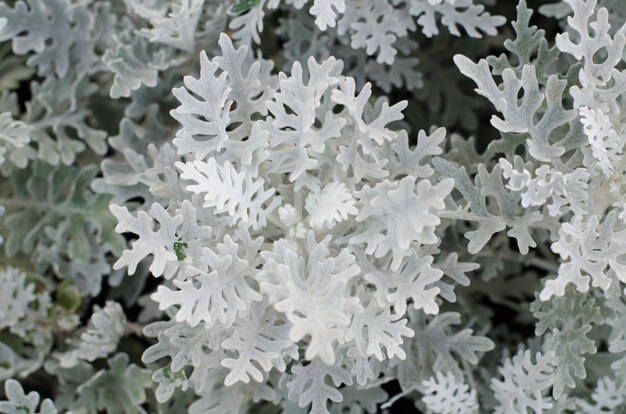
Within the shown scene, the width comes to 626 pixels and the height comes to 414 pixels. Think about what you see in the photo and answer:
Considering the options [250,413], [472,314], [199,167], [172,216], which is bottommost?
[250,413]

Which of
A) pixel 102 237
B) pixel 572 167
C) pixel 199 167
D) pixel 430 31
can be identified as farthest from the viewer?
pixel 102 237

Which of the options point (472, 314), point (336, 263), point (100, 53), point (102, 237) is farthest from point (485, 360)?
point (100, 53)

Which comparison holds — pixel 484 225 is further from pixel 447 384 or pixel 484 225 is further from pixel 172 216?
pixel 172 216

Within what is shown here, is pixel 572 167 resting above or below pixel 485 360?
above

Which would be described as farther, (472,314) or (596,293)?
(472,314)

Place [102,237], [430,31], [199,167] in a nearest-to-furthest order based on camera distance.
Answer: [199,167]
[430,31]
[102,237]

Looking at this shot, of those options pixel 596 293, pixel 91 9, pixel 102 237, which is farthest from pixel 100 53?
pixel 596 293

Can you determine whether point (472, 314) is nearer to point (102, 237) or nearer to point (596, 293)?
point (596, 293)
